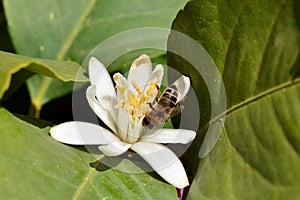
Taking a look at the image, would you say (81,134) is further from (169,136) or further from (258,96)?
(258,96)

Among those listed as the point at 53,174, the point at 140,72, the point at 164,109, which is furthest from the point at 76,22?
the point at 53,174

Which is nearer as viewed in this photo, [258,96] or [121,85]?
[258,96]

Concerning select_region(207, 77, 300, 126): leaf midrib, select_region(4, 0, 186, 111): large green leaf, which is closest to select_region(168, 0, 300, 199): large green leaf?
select_region(207, 77, 300, 126): leaf midrib

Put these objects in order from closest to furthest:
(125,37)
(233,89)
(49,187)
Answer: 1. (49,187)
2. (233,89)
3. (125,37)

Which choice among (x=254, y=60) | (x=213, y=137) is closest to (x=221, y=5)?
(x=254, y=60)

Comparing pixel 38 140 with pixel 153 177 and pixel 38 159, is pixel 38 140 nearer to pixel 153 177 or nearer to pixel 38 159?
pixel 38 159

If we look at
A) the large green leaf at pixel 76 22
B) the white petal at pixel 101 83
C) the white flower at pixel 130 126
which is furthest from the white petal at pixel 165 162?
the large green leaf at pixel 76 22

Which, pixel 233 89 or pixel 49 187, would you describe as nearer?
pixel 49 187
